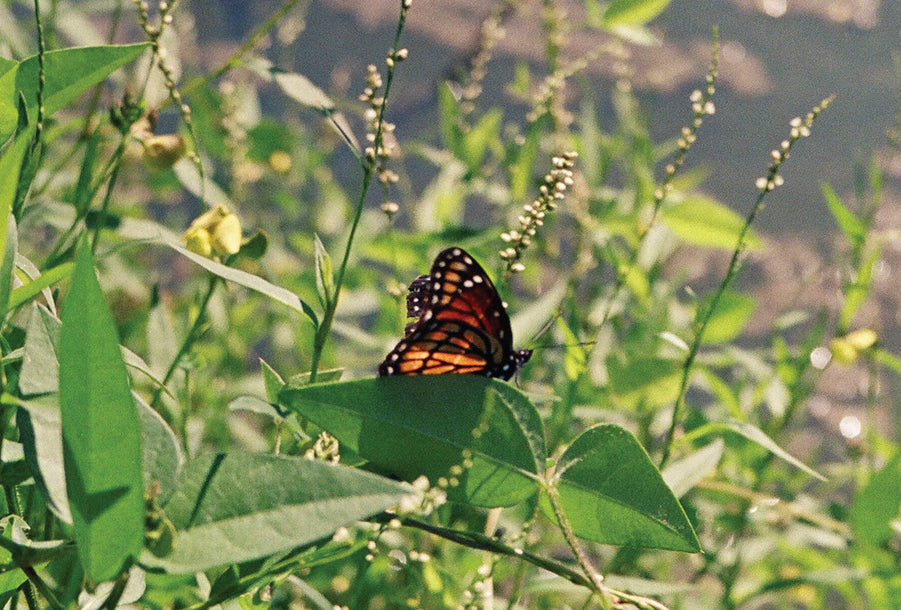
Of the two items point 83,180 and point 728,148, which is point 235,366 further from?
point 728,148

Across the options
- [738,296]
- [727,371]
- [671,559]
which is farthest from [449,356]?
[727,371]

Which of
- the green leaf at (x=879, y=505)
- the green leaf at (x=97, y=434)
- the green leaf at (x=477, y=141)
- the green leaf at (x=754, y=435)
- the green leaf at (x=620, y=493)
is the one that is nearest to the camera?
the green leaf at (x=97, y=434)

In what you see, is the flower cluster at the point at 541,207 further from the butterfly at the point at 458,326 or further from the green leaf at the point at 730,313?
the green leaf at the point at 730,313

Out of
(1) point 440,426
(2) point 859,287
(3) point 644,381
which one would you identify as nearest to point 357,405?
(1) point 440,426

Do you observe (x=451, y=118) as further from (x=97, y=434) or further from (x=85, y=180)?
(x=97, y=434)

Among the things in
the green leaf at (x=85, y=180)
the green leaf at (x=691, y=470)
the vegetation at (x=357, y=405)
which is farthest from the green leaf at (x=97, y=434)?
the green leaf at (x=691, y=470)

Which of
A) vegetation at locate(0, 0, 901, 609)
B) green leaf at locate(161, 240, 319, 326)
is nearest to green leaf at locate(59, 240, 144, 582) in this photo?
vegetation at locate(0, 0, 901, 609)
